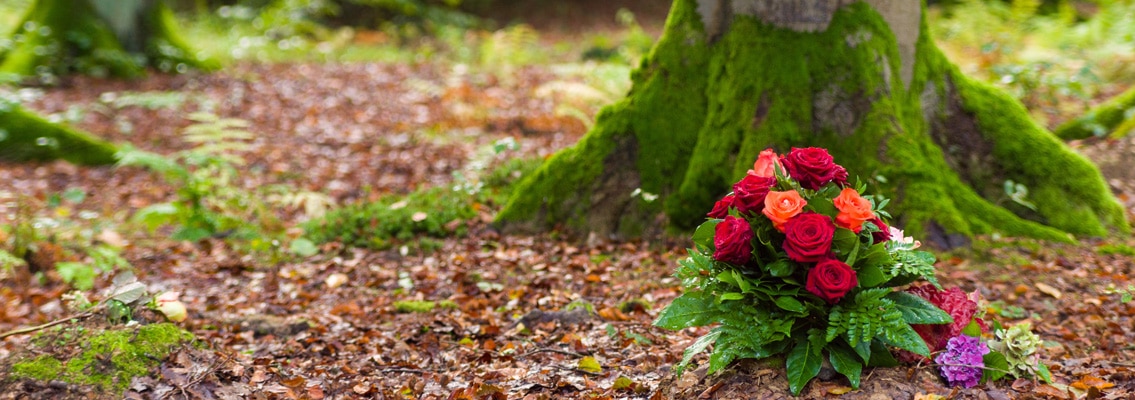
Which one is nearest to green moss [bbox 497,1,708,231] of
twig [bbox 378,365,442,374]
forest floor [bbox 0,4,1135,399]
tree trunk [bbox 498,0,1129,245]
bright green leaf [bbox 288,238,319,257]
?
tree trunk [bbox 498,0,1129,245]

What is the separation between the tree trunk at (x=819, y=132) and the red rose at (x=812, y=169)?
5.73 feet

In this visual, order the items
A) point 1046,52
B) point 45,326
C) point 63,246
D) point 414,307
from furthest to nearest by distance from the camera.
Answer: point 1046,52, point 63,246, point 414,307, point 45,326

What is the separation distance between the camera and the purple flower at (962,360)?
2830 millimetres

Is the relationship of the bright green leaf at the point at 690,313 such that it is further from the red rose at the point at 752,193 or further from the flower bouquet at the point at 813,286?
the red rose at the point at 752,193

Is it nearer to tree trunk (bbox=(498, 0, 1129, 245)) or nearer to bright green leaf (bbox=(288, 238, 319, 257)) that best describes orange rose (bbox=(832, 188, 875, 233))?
tree trunk (bbox=(498, 0, 1129, 245))

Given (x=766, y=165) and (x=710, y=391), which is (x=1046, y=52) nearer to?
(x=766, y=165)

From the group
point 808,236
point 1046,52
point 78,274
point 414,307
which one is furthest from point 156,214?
point 1046,52

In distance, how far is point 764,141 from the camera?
4645 mm

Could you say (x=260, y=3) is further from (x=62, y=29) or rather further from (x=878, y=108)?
(x=878, y=108)

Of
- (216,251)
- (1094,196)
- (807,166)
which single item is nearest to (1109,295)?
(1094,196)

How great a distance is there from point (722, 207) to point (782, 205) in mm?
307

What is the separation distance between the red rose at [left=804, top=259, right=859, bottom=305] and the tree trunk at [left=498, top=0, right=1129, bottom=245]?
194 centimetres

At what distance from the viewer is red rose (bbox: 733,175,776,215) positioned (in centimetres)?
277

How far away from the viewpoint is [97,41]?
10.5 meters
